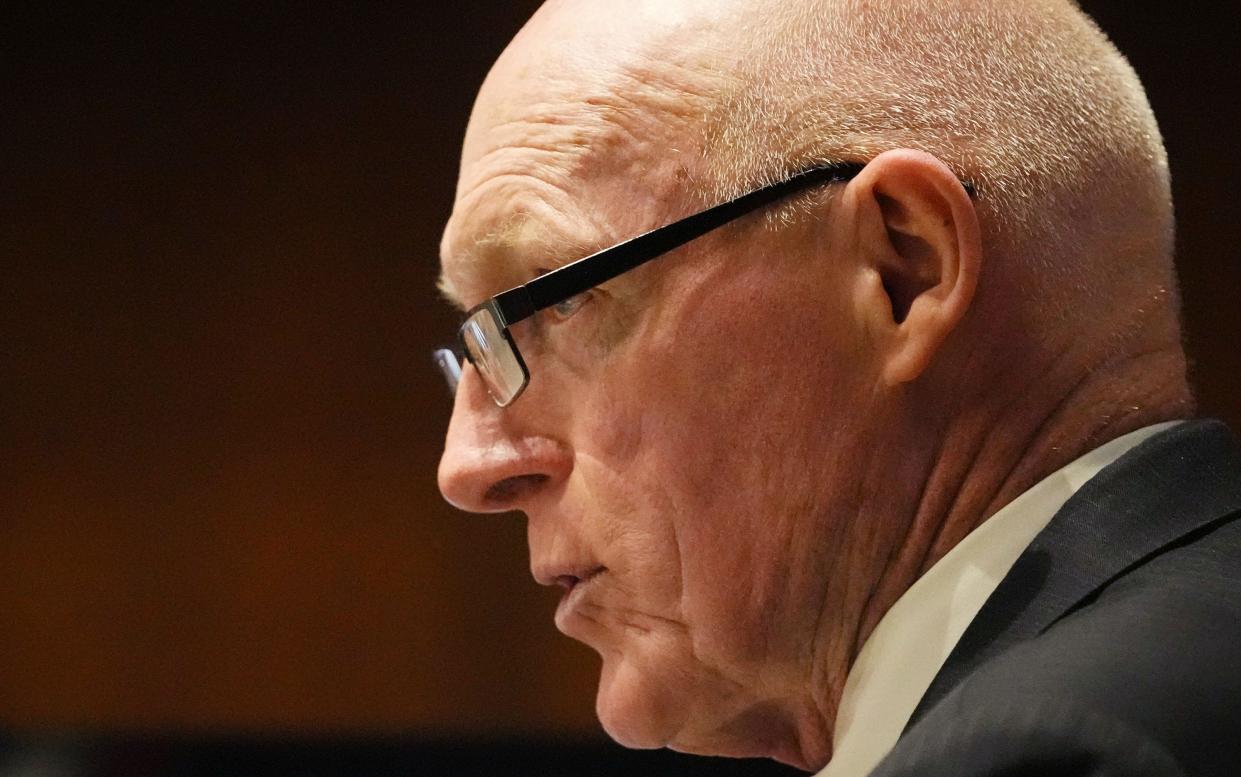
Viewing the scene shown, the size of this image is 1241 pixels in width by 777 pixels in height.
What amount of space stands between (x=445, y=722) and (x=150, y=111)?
1472 mm

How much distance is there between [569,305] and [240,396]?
201cm

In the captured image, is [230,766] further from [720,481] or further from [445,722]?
[720,481]

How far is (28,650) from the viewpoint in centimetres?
298

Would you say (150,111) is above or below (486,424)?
above

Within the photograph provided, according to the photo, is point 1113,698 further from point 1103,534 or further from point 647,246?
point 647,246

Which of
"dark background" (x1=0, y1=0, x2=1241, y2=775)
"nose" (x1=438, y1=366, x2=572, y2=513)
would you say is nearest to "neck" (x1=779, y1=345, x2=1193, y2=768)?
"nose" (x1=438, y1=366, x2=572, y2=513)

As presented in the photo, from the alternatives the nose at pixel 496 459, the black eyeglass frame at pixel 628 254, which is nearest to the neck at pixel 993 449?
the black eyeglass frame at pixel 628 254

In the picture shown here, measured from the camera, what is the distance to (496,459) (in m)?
1.20

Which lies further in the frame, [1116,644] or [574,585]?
[574,585]

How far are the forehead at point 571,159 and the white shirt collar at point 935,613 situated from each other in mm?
359

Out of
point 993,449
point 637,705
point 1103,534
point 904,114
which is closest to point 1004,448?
point 993,449

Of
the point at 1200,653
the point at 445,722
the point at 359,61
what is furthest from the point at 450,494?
the point at 359,61

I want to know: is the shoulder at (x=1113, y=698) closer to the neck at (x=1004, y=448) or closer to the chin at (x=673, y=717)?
the neck at (x=1004, y=448)

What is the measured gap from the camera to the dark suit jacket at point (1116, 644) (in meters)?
0.70
